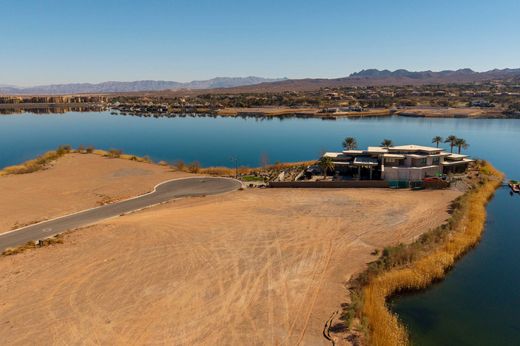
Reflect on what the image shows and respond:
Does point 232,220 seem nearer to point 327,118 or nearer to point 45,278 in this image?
point 45,278

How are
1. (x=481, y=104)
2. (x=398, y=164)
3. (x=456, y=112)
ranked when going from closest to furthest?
(x=398, y=164) < (x=456, y=112) < (x=481, y=104)

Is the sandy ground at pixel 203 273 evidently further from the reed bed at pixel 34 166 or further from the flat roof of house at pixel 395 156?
Answer: the reed bed at pixel 34 166

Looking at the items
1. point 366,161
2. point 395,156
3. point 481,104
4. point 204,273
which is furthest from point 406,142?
point 481,104

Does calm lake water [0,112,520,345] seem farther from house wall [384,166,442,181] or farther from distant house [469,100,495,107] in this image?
distant house [469,100,495,107]

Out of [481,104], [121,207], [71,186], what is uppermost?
[481,104]

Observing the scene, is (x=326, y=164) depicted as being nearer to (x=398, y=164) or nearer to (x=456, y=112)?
(x=398, y=164)

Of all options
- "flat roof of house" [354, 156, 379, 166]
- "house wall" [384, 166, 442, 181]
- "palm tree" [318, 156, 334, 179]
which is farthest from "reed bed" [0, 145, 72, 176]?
"house wall" [384, 166, 442, 181]

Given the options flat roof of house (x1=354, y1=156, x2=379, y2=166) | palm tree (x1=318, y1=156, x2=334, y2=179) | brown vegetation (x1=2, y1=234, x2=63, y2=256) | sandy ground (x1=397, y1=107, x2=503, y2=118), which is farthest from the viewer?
sandy ground (x1=397, y1=107, x2=503, y2=118)
